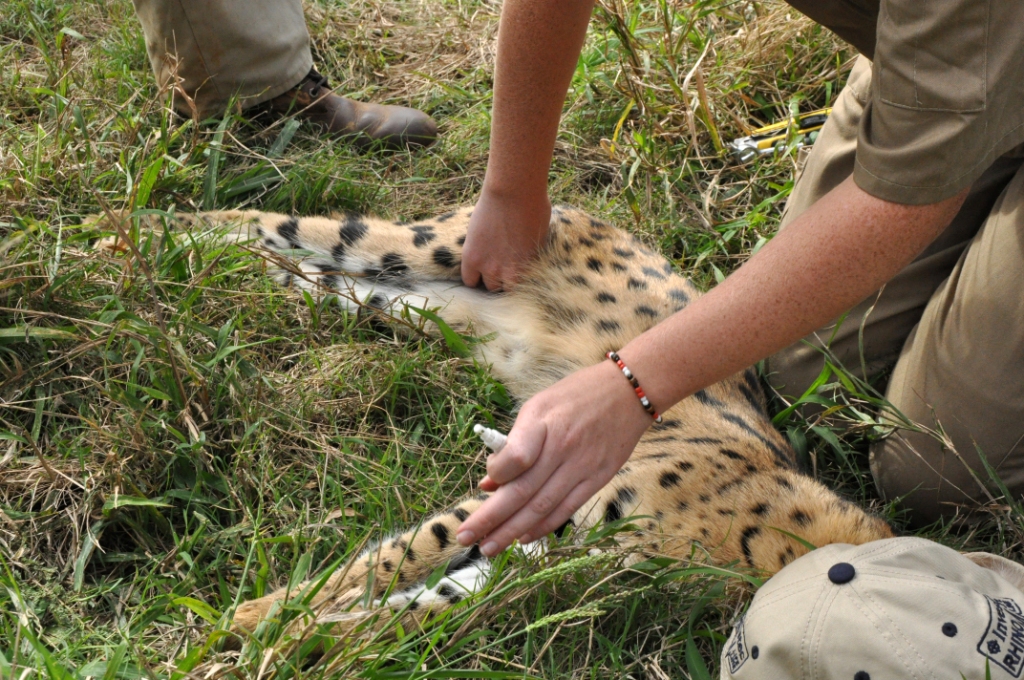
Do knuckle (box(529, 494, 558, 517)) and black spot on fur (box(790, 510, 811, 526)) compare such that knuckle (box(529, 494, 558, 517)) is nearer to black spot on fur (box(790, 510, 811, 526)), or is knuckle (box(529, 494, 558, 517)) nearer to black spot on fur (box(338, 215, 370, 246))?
black spot on fur (box(790, 510, 811, 526))

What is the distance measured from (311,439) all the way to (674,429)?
3.53 ft


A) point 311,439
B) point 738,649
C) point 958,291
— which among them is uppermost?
point 958,291

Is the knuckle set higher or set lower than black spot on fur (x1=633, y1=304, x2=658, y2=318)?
higher

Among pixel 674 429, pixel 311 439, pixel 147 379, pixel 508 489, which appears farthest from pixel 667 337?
pixel 147 379

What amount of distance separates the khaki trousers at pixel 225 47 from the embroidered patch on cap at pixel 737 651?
272 cm

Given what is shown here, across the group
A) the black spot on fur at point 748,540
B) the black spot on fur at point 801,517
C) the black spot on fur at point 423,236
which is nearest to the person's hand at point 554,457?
the black spot on fur at point 748,540

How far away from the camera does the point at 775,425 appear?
9.90 feet

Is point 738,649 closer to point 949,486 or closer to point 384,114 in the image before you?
point 949,486

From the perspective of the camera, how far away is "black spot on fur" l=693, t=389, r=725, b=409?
292 centimetres

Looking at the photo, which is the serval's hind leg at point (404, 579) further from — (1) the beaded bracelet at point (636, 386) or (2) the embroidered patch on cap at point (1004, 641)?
(2) the embroidered patch on cap at point (1004, 641)

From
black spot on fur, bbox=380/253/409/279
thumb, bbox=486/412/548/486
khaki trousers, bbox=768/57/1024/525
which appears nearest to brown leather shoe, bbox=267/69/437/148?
black spot on fur, bbox=380/253/409/279

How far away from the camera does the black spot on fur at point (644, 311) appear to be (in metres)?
3.13

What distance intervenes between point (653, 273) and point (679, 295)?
0.13 metres

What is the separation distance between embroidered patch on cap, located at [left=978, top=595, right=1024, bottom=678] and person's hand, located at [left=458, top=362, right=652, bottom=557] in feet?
2.44
